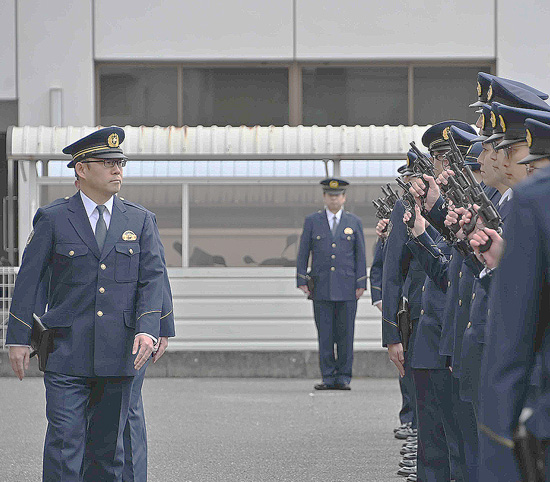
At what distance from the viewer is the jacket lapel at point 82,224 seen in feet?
20.0

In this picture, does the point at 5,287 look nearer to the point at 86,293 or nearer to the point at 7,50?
the point at 7,50

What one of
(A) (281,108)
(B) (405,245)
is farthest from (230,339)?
(B) (405,245)

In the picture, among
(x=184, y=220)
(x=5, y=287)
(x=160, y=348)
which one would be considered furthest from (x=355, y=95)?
(x=160, y=348)

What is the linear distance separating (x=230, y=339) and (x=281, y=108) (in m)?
3.76

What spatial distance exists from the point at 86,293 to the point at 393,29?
1118 centimetres

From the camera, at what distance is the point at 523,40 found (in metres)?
16.5

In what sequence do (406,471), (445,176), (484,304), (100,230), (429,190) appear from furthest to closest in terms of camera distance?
(406,471)
(100,230)
(429,190)
(445,176)
(484,304)

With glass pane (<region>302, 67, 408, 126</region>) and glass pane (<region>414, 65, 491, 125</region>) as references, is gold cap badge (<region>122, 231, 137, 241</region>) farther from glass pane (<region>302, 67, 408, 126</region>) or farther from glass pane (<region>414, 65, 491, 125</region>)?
glass pane (<region>414, 65, 491, 125</region>)

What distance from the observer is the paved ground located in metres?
8.16

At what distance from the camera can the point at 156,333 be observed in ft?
19.7

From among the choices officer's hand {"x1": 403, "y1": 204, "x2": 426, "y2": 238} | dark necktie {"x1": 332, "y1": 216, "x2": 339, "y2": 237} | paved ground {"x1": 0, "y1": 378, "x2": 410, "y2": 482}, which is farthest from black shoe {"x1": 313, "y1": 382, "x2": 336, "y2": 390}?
officer's hand {"x1": 403, "y1": 204, "x2": 426, "y2": 238}

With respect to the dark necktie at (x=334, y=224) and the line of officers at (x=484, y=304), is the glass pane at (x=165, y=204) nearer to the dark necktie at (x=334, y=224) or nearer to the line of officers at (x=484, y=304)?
the dark necktie at (x=334, y=224)

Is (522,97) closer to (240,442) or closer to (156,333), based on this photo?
(156,333)

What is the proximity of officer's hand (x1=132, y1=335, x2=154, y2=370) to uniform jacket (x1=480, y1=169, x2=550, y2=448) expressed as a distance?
10.3ft
